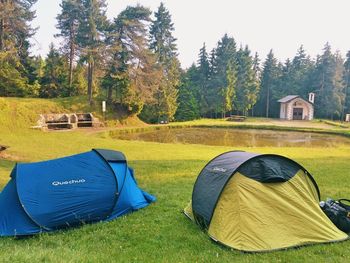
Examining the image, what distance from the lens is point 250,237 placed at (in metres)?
3.78

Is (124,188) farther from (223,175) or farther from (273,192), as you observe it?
(273,192)

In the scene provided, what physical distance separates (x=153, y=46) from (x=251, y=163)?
107 ft

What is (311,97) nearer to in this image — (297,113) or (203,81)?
(297,113)

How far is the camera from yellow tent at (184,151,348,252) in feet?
12.6

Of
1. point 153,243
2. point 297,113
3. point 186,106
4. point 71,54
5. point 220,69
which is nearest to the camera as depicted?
point 153,243

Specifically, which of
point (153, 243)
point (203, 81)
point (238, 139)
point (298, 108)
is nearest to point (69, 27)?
point (203, 81)

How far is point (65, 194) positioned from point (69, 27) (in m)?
27.9

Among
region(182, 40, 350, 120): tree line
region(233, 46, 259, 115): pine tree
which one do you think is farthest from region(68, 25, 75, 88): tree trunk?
region(233, 46, 259, 115): pine tree

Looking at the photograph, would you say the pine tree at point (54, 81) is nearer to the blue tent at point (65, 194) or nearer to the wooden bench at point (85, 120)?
the wooden bench at point (85, 120)

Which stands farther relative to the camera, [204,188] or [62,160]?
[62,160]

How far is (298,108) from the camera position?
42.0 meters

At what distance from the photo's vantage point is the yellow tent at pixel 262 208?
3.83m

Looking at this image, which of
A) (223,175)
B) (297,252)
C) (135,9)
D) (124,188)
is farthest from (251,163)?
(135,9)

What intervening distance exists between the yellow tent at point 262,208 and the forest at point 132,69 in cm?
2296
